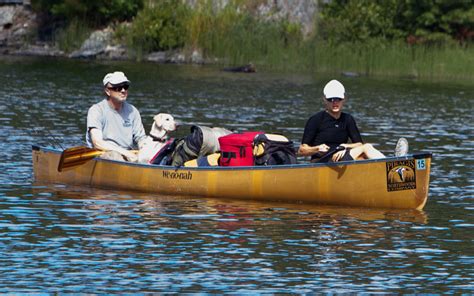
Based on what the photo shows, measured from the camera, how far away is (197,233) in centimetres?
A: 1564

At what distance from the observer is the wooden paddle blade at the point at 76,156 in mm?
19297

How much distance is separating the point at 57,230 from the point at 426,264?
4.45 meters

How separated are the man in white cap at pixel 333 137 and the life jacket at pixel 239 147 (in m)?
0.69

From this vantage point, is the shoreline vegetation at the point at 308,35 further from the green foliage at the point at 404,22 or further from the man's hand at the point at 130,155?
the man's hand at the point at 130,155

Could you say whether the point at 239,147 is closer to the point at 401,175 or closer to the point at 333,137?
the point at 333,137

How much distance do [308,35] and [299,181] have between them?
126 feet

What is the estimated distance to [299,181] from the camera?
1783cm

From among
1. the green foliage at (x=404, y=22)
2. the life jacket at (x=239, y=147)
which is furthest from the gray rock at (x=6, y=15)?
the life jacket at (x=239, y=147)

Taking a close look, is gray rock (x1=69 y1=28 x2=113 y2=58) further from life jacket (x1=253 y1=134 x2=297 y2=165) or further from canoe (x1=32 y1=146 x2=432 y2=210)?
life jacket (x1=253 y1=134 x2=297 y2=165)

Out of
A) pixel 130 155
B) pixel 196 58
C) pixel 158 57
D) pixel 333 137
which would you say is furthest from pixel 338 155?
pixel 158 57

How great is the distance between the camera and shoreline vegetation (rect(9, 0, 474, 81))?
163ft

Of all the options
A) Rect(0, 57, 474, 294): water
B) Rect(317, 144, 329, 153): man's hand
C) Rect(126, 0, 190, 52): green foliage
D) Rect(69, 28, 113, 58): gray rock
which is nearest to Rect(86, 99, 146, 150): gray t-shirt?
Rect(0, 57, 474, 294): water

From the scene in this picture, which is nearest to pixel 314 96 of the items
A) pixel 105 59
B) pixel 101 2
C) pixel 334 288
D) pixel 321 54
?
pixel 321 54

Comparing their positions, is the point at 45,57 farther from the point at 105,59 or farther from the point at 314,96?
the point at 314,96
